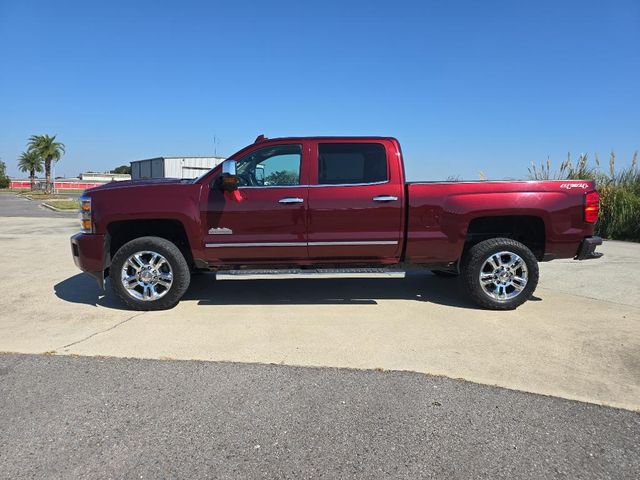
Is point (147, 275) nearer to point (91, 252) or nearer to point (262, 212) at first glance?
point (91, 252)

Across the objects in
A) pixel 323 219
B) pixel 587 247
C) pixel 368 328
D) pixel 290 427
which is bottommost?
pixel 290 427

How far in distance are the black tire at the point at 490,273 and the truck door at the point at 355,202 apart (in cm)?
89

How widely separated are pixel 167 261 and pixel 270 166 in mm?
1617

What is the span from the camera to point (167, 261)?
5.48 m

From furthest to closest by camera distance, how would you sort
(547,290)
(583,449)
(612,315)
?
Result: (547,290) → (612,315) → (583,449)

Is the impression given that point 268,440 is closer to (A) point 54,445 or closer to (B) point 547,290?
(A) point 54,445

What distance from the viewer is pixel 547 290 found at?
22.0 ft

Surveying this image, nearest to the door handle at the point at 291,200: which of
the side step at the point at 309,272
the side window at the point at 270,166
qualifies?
the side window at the point at 270,166

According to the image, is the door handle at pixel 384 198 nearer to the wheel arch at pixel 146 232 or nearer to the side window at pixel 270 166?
the side window at pixel 270 166

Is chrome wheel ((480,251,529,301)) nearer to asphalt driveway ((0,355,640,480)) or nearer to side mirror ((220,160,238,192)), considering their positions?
asphalt driveway ((0,355,640,480))

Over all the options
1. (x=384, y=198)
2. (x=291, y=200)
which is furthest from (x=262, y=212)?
(x=384, y=198)

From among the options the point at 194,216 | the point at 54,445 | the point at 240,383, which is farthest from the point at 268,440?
the point at 194,216

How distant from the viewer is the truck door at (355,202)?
545cm

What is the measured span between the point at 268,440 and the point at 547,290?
5.22 meters
